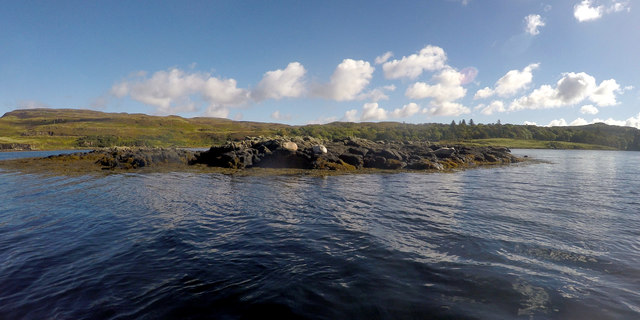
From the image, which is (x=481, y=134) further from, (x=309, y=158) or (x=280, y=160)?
(x=280, y=160)

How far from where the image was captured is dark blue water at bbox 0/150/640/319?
5098 millimetres

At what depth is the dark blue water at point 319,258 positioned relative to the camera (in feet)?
16.7

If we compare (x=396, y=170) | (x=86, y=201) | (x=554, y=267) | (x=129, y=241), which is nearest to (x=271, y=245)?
(x=129, y=241)

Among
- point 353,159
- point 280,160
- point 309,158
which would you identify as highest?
point 309,158

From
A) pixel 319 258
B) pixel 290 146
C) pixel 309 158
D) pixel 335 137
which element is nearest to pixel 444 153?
pixel 309 158

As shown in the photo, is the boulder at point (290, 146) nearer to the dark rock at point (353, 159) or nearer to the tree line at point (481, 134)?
the dark rock at point (353, 159)

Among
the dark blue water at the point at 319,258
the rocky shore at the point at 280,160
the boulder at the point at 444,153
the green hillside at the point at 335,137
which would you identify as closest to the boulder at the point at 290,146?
the rocky shore at the point at 280,160

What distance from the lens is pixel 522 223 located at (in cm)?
1027

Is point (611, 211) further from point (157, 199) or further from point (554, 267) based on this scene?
point (157, 199)

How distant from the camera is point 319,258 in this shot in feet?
23.8

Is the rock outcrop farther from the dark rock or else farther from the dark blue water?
the dark blue water

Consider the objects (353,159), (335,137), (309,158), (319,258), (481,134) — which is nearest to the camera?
(319,258)

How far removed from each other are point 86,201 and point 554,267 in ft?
62.1

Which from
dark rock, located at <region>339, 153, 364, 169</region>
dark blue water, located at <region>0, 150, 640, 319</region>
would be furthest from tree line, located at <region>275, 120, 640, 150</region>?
dark blue water, located at <region>0, 150, 640, 319</region>
